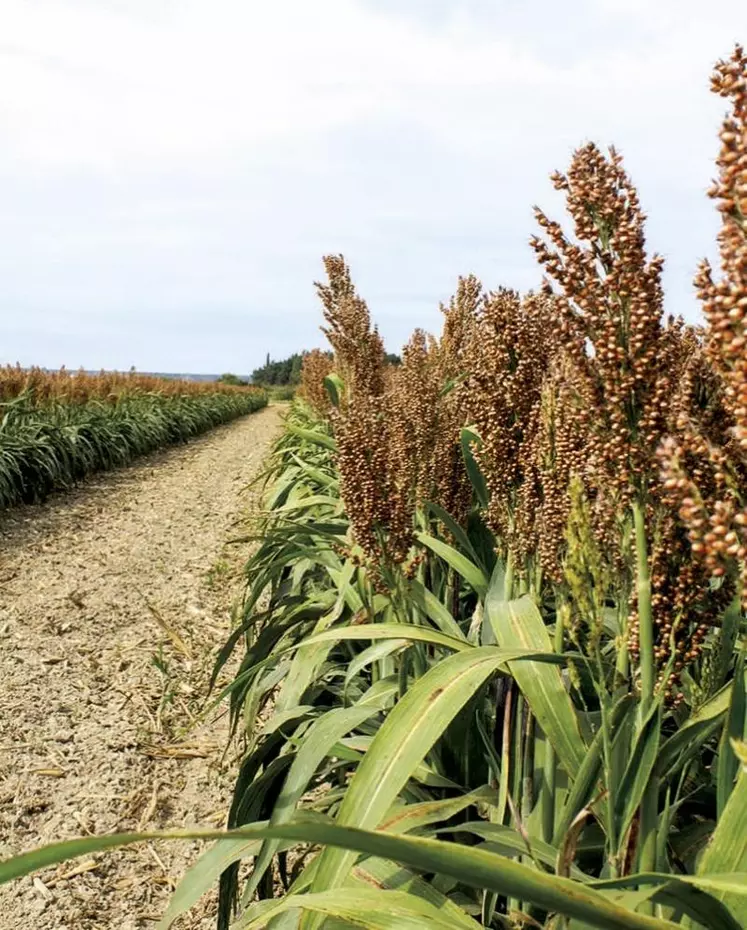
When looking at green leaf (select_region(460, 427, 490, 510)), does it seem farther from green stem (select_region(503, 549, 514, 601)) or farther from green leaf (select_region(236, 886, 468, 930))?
green leaf (select_region(236, 886, 468, 930))

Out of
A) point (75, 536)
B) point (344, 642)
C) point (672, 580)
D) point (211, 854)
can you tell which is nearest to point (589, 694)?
point (672, 580)

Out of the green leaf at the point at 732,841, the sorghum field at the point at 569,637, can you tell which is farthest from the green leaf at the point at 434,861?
the green leaf at the point at 732,841

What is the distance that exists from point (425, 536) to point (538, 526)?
0.60 meters

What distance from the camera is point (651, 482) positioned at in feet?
3.49

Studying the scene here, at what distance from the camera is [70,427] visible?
1011 cm

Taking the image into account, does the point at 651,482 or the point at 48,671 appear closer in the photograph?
the point at 651,482

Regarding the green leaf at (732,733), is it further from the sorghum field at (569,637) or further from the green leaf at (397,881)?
the green leaf at (397,881)

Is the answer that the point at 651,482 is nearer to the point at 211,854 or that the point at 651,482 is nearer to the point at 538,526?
the point at 538,526

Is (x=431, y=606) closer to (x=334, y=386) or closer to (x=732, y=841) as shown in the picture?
(x=732, y=841)

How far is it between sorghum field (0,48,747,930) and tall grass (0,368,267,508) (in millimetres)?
7100

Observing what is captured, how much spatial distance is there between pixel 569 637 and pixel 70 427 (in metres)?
9.76

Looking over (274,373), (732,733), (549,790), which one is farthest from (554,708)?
(274,373)

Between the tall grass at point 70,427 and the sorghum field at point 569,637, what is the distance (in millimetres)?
7100

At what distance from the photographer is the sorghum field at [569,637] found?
0.76 meters
